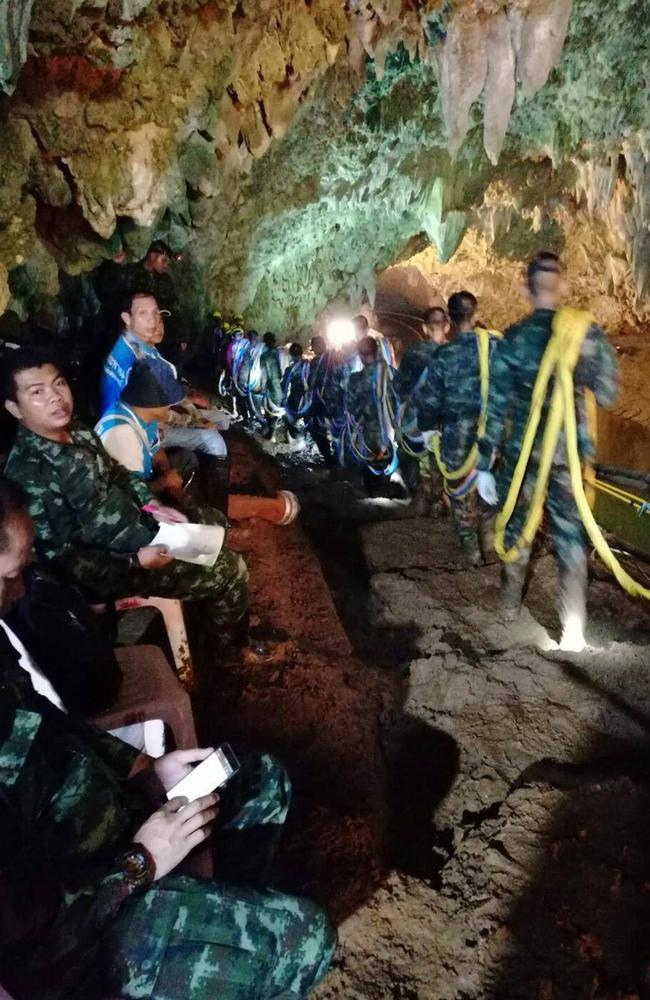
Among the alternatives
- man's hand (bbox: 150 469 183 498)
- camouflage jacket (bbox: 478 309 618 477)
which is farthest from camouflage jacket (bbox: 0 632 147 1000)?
camouflage jacket (bbox: 478 309 618 477)

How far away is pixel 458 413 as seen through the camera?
3.84 m

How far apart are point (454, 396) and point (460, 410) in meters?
0.10

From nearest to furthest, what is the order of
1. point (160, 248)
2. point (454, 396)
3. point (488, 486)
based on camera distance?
point (488, 486) < point (454, 396) < point (160, 248)

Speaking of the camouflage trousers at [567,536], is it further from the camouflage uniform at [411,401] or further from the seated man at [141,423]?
the seated man at [141,423]

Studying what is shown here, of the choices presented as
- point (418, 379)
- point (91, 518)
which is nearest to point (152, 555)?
point (91, 518)

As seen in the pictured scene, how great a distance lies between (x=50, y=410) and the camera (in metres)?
2.22

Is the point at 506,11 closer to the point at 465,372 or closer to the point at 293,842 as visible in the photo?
the point at 465,372

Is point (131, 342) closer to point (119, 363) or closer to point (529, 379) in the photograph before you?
point (119, 363)

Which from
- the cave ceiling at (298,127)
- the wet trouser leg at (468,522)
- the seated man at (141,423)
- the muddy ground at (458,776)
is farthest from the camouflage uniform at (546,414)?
the cave ceiling at (298,127)

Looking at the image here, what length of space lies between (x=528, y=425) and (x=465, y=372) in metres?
0.97

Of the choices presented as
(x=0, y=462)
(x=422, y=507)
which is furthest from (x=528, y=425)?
(x=422, y=507)

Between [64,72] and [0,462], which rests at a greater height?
[64,72]

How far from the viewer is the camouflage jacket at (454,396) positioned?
3.67m

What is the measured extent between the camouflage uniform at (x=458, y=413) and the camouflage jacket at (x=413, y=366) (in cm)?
49
